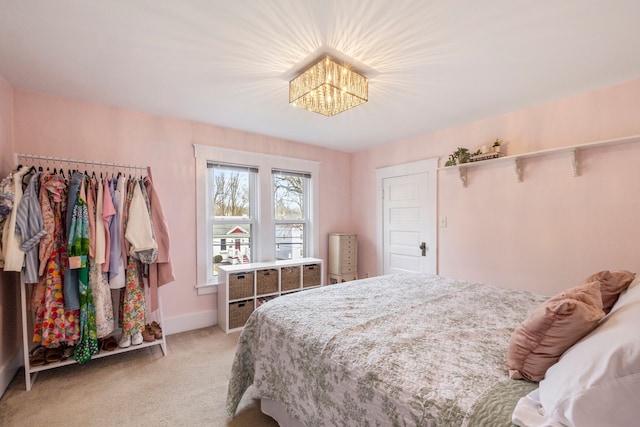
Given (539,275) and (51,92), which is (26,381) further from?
(539,275)

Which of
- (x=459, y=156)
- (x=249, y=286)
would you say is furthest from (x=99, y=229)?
(x=459, y=156)

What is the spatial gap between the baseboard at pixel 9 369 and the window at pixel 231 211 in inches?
64.8

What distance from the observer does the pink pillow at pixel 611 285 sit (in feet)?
4.50

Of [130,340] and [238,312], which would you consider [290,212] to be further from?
[130,340]

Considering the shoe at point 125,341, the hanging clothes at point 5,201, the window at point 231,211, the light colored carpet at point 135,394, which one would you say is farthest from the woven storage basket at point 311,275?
the hanging clothes at point 5,201

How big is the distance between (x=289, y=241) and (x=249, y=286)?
1.00 metres

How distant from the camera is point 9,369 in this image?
2.14 metres

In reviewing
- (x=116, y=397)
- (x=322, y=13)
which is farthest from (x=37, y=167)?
(x=322, y=13)

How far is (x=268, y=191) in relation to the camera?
147 inches

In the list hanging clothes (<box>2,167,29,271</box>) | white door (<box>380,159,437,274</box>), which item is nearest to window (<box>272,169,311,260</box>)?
white door (<box>380,159,437,274</box>)

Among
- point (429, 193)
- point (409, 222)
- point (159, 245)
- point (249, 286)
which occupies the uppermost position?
point (429, 193)

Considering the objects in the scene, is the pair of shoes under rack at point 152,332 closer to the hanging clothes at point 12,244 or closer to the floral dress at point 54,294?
the floral dress at point 54,294

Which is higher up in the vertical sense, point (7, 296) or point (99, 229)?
point (99, 229)

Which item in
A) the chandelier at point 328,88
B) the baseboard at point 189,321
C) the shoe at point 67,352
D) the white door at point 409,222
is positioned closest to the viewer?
the chandelier at point 328,88
